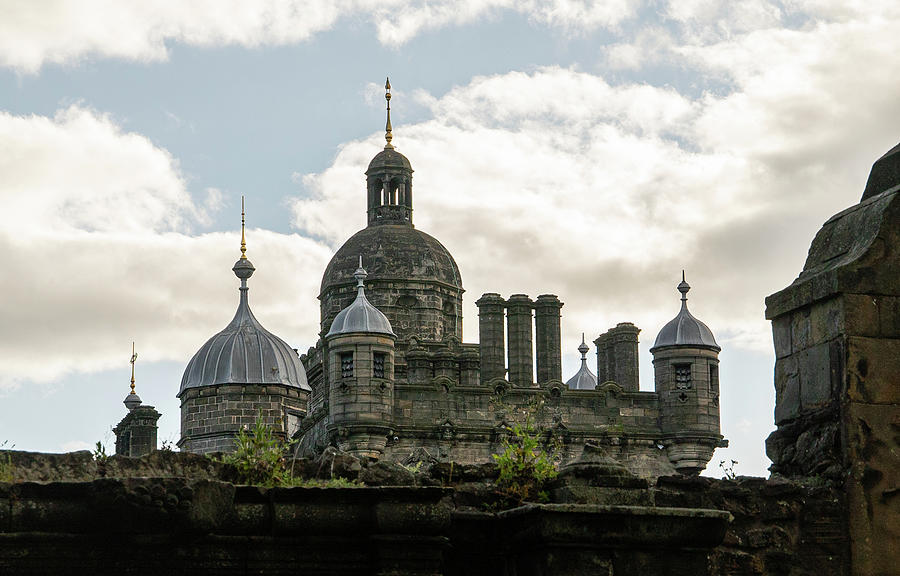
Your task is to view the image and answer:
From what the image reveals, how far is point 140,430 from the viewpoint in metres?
46.9

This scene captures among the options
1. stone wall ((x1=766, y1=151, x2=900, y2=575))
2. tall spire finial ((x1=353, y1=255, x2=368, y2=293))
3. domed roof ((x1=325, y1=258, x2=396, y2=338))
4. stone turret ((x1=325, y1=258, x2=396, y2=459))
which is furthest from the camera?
tall spire finial ((x1=353, y1=255, x2=368, y2=293))

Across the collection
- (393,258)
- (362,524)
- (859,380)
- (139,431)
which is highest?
(393,258)

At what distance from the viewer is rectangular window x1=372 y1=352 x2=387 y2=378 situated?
45.2 meters

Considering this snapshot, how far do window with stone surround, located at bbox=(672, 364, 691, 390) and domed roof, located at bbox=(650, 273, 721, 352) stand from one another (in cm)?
57

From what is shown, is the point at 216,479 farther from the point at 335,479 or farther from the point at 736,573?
the point at 736,573

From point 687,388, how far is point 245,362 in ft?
34.2

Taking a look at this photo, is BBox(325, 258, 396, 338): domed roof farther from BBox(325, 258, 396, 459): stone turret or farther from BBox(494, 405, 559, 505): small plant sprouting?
BBox(494, 405, 559, 505): small plant sprouting

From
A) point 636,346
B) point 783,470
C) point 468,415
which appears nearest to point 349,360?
point 468,415

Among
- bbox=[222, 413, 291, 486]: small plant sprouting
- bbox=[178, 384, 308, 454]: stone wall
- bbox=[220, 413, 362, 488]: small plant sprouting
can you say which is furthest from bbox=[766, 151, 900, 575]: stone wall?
bbox=[178, 384, 308, 454]: stone wall

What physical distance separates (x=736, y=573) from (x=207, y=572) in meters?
2.96

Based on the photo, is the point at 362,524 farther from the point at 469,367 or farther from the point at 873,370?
the point at 469,367

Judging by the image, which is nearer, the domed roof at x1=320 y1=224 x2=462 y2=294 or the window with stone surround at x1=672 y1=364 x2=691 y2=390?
the window with stone surround at x1=672 y1=364 x2=691 y2=390

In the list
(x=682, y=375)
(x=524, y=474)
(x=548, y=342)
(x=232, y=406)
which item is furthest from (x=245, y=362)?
(x=524, y=474)

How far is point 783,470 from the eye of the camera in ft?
38.2
